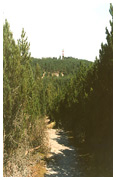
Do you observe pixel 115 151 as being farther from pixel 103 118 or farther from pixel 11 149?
pixel 11 149

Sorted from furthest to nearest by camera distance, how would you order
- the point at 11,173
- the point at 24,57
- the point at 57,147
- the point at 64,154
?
the point at 57,147 → the point at 64,154 → the point at 24,57 → the point at 11,173

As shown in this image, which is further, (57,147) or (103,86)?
(57,147)

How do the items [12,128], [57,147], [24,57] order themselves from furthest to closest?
[57,147] → [24,57] → [12,128]

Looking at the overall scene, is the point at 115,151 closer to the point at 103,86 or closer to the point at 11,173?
the point at 103,86

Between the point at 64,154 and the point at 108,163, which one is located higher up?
the point at 108,163

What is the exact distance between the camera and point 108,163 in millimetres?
9109

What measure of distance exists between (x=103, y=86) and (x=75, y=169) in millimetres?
7569

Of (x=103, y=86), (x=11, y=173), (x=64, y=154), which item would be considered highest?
(x=103, y=86)

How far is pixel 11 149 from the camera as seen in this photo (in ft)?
32.3

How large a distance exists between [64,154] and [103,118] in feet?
27.9

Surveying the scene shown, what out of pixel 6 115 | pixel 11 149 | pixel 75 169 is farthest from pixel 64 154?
pixel 6 115

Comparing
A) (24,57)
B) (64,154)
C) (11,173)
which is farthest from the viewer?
(64,154)

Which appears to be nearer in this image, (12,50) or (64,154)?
(12,50)

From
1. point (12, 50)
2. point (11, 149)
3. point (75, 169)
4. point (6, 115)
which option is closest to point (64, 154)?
point (75, 169)
